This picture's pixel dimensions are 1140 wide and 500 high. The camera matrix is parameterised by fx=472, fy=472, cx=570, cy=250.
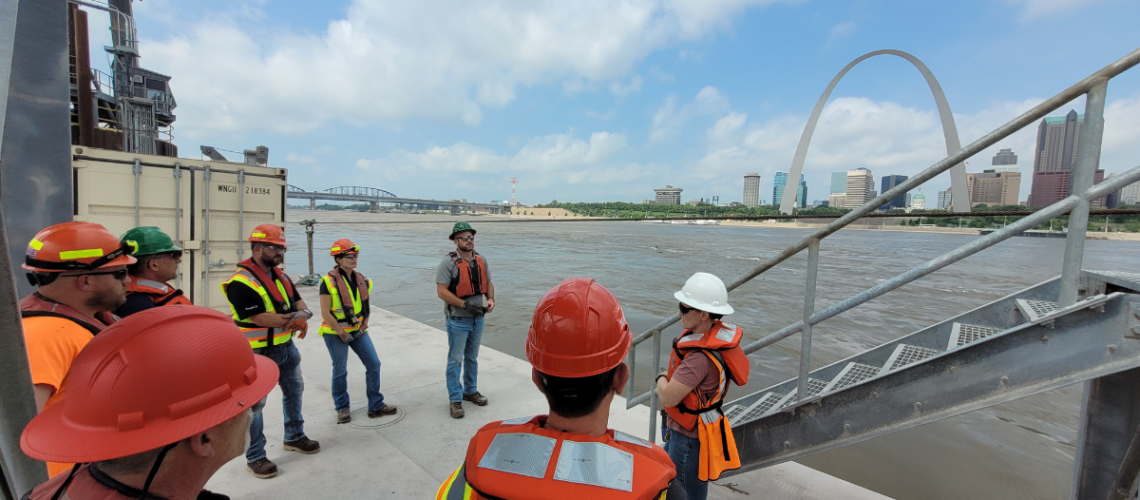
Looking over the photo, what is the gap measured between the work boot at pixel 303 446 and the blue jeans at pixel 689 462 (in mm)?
2606

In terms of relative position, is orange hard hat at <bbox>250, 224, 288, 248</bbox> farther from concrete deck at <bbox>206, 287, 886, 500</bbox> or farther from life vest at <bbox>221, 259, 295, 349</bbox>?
concrete deck at <bbox>206, 287, 886, 500</bbox>

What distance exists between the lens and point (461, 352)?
428cm

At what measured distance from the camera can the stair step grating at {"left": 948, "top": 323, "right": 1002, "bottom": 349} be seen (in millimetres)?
2736

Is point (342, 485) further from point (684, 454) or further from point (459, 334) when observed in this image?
point (684, 454)

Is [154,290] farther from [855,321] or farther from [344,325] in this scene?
[855,321]

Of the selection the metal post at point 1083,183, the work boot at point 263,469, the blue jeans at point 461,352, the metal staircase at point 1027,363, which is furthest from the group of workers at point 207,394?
the blue jeans at point 461,352

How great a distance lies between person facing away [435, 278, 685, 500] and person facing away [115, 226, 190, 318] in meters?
2.53

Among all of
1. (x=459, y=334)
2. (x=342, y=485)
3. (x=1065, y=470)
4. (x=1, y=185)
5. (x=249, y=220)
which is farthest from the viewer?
(x=249, y=220)

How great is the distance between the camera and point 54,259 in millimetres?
1760

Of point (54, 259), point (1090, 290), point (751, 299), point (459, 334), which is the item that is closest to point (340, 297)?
point (459, 334)

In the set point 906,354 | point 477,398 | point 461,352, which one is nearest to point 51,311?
point 461,352

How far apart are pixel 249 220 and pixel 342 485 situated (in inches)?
192

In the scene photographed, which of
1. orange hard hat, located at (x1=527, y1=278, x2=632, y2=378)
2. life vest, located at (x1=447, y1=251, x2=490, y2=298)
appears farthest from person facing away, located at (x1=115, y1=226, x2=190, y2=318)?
orange hard hat, located at (x1=527, y1=278, x2=632, y2=378)

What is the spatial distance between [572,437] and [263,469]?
3031mm
